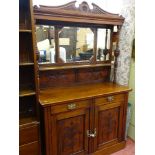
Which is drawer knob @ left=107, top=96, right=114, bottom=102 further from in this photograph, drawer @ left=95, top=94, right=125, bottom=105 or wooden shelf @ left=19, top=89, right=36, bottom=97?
wooden shelf @ left=19, top=89, right=36, bottom=97

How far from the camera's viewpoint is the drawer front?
1601 millimetres

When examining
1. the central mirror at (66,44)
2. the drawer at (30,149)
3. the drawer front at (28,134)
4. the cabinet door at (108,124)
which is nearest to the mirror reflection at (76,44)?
the central mirror at (66,44)

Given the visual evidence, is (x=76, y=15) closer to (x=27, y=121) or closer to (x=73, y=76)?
(x=73, y=76)

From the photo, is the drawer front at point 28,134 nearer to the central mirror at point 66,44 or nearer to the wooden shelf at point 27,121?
the wooden shelf at point 27,121

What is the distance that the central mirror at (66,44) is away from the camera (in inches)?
75.6

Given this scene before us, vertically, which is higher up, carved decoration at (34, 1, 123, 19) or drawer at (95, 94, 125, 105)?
carved decoration at (34, 1, 123, 19)

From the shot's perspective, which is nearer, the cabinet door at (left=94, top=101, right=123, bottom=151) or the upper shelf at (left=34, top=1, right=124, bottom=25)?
the upper shelf at (left=34, top=1, right=124, bottom=25)

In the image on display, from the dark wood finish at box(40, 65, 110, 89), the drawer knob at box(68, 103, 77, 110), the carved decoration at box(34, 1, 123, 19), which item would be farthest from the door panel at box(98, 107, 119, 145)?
the carved decoration at box(34, 1, 123, 19)

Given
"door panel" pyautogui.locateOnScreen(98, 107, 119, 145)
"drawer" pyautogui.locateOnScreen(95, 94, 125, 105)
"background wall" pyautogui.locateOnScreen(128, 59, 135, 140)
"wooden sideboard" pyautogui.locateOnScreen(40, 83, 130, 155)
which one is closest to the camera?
"wooden sideboard" pyautogui.locateOnScreen(40, 83, 130, 155)

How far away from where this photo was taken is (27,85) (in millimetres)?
1830

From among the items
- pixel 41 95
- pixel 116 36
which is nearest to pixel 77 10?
pixel 116 36

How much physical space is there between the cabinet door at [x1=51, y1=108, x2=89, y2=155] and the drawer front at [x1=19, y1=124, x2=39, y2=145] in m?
0.17
